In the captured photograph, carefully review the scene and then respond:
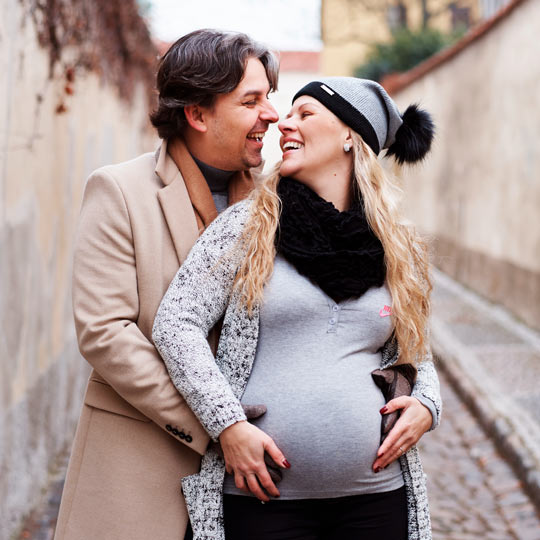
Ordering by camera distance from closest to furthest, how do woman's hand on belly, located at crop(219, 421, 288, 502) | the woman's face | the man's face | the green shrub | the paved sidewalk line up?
1. woman's hand on belly, located at crop(219, 421, 288, 502)
2. the woman's face
3. the man's face
4. the paved sidewalk
5. the green shrub

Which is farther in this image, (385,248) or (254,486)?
A: (385,248)

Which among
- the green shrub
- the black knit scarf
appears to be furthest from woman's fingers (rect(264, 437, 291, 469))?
the green shrub

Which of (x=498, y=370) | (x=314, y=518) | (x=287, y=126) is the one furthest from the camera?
(x=498, y=370)

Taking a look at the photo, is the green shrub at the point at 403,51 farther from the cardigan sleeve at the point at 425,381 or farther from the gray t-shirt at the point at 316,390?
the gray t-shirt at the point at 316,390

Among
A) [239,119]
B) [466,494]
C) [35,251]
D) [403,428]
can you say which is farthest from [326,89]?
[466,494]

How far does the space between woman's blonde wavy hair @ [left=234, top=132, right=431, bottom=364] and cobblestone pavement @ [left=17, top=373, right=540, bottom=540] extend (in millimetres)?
2477

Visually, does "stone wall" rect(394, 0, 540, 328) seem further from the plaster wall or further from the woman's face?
the plaster wall

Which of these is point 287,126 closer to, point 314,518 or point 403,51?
point 314,518

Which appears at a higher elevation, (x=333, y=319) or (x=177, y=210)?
(x=177, y=210)

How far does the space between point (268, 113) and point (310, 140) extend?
0.85 ft

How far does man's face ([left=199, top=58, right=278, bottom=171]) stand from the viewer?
8.04 feet

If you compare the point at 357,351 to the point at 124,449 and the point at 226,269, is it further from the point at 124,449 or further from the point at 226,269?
the point at 124,449

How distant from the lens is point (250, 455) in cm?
207

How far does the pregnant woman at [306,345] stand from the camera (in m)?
2.12
